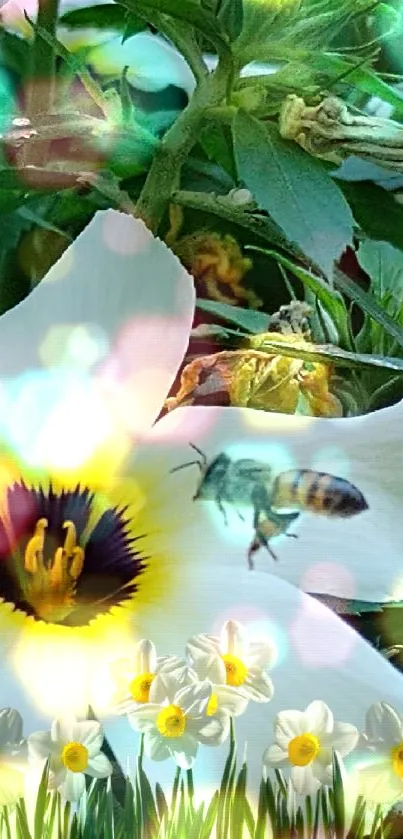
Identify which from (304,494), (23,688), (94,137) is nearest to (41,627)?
(23,688)

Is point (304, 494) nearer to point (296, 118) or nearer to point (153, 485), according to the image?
point (153, 485)

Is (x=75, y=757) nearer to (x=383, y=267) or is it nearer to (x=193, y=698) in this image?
(x=193, y=698)

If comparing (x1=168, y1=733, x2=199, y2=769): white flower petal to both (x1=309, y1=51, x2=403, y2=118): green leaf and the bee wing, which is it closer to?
the bee wing

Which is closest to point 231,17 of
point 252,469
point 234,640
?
point 252,469

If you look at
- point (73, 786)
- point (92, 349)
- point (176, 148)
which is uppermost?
point (176, 148)

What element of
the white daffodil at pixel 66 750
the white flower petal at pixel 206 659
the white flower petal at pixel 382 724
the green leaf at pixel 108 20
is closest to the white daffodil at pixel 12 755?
the white daffodil at pixel 66 750

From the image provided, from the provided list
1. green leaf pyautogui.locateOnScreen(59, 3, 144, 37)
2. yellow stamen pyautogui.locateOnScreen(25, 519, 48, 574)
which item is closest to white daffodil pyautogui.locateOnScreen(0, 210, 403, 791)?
yellow stamen pyautogui.locateOnScreen(25, 519, 48, 574)

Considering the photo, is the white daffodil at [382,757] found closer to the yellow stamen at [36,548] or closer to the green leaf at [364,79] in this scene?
the yellow stamen at [36,548]
